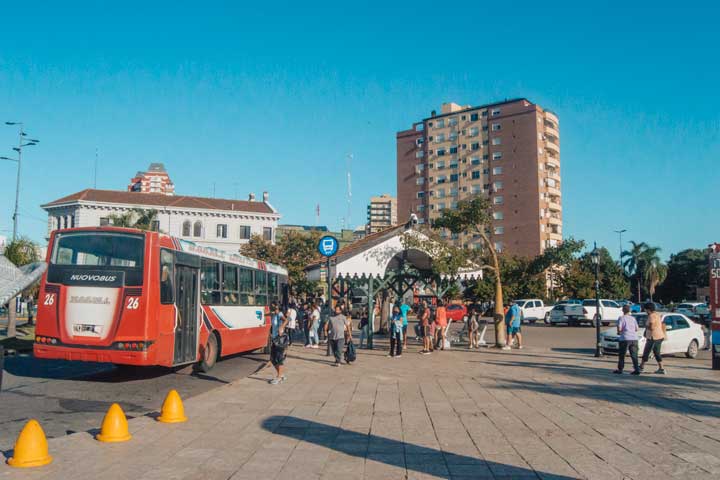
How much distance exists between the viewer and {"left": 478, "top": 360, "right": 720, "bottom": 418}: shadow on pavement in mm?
10898

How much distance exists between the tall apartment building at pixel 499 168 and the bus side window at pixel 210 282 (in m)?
67.6

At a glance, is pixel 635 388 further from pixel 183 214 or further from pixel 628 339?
pixel 183 214

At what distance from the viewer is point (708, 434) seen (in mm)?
8500

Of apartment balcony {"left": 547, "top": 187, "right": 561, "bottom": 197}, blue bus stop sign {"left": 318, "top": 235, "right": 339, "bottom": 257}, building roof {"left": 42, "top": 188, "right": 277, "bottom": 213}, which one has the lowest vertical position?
blue bus stop sign {"left": 318, "top": 235, "right": 339, "bottom": 257}

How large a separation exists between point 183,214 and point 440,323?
60.2m

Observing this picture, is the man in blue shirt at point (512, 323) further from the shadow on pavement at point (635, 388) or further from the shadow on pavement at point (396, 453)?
the shadow on pavement at point (396, 453)

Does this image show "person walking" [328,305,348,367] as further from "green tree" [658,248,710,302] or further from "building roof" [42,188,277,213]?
"green tree" [658,248,710,302]

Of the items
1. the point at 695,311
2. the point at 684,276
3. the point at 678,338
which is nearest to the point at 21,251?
the point at 678,338

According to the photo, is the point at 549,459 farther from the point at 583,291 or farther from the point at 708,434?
the point at 583,291

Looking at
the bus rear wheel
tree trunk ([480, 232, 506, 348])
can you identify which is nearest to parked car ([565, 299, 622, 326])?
tree trunk ([480, 232, 506, 348])

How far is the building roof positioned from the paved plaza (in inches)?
2619

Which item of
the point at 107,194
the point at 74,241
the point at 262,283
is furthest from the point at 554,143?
the point at 74,241

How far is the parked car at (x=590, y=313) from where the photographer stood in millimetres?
42562

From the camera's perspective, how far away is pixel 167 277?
13258 mm
